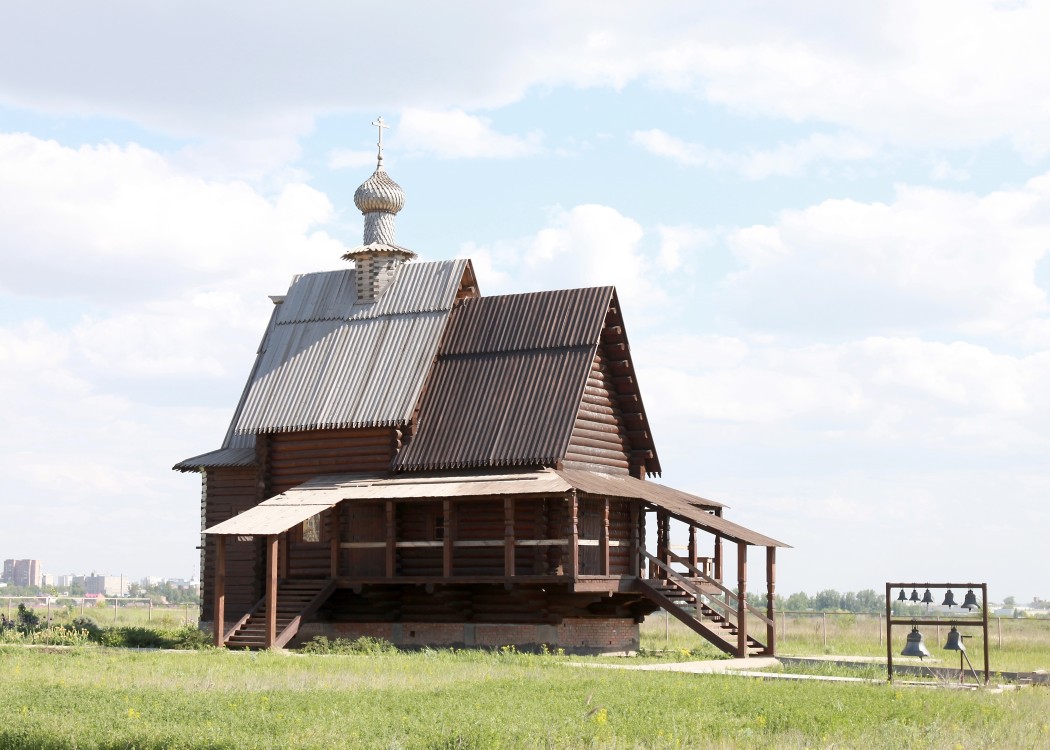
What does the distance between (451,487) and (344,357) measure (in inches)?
265

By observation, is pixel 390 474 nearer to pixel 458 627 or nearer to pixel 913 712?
pixel 458 627

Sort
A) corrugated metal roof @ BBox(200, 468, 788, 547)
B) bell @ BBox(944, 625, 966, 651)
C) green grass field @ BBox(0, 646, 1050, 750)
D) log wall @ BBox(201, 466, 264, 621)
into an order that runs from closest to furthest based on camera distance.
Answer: green grass field @ BBox(0, 646, 1050, 750)
bell @ BBox(944, 625, 966, 651)
corrugated metal roof @ BBox(200, 468, 788, 547)
log wall @ BBox(201, 466, 264, 621)

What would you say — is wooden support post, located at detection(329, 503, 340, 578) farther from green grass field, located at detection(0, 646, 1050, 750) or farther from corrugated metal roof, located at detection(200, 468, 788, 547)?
green grass field, located at detection(0, 646, 1050, 750)

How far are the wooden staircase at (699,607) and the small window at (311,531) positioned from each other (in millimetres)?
8393

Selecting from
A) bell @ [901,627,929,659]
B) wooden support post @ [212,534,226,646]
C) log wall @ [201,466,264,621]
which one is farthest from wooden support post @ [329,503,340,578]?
bell @ [901,627,929,659]

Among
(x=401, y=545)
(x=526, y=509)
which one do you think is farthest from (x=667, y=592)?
(x=401, y=545)

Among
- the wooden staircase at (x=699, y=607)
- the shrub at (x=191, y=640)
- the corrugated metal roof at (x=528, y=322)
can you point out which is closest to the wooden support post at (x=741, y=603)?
the wooden staircase at (x=699, y=607)

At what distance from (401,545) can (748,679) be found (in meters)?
10.8

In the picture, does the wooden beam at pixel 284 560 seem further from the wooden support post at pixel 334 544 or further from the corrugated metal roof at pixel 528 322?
the corrugated metal roof at pixel 528 322

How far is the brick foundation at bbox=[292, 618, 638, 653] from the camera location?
32.2m

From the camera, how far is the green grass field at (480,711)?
623 inches

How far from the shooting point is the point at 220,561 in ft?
102

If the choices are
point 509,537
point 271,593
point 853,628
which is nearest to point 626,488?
point 509,537

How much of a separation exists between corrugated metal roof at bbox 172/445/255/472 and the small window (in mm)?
2170
